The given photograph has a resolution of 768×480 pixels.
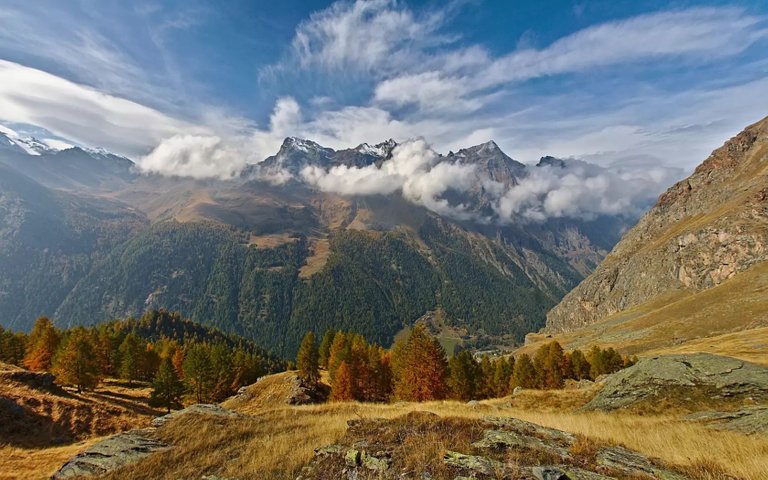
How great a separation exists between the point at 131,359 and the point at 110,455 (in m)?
83.9

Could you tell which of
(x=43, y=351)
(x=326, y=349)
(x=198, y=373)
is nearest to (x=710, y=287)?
(x=326, y=349)

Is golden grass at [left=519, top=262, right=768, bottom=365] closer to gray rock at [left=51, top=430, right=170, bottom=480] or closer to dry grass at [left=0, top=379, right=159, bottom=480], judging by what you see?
gray rock at [left=51, top=430, right=170, bottom=480]

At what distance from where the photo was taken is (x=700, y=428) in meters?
16.8

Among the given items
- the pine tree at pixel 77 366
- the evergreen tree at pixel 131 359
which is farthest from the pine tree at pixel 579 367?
the evergreen tree at pixel 131 359

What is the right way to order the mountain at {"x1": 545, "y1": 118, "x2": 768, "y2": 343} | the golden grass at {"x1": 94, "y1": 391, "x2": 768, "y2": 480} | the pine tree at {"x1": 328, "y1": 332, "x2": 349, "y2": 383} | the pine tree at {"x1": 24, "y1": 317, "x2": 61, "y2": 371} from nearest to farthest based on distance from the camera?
1. the golden grass at {"x1": 94, "y1": 391, "x2": 768, "y2": 480}
2. the pine tree at {"x1": 328, "y1": 332, "x2": 349, "y2": 383}
3. the pine tree at {"x1": 24, "y1": 317, "x2": 61, "y2": 371}
4. the mountain at {"x1": 545, "y1": 118, "x2": 768, "y2": 343}

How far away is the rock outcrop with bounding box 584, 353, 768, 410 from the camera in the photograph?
890 inches

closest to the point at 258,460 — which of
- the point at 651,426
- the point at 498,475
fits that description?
the point at 498,475

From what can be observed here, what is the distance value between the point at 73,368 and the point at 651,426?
79933 millimetres

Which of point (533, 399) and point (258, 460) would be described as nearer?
point (258, 460)

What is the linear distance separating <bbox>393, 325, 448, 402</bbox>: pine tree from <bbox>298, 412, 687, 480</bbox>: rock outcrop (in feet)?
146

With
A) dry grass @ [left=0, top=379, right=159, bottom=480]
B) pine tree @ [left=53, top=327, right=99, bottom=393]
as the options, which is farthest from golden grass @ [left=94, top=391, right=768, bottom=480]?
pine tree @ [left=53, top=327, right=99, bottom=393]

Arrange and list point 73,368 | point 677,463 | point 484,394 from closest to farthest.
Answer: point 677,463 → point 73,368 → point 484,394

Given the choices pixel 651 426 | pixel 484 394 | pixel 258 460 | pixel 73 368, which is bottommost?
pixel 484 394

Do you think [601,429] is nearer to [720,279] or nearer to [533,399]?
[533,399]
